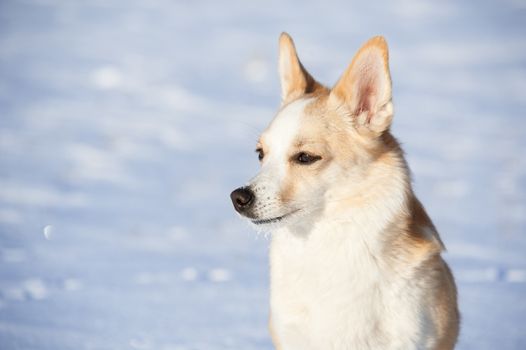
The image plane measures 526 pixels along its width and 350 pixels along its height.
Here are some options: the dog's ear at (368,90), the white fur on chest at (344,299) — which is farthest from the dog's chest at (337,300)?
the dog's ear at (368,90)

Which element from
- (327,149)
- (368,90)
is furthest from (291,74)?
(327,149)

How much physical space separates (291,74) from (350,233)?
1.10m

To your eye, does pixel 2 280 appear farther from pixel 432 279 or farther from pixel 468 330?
pixel 432 279

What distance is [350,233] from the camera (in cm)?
394

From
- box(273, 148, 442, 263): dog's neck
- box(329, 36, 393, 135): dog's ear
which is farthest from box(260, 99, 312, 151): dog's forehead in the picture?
box(273, 148, 442, 263): dog's neck

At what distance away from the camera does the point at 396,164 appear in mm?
4023

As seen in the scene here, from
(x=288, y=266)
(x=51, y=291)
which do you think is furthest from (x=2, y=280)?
(x=288, y=266)

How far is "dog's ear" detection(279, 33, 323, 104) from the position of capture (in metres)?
4.54

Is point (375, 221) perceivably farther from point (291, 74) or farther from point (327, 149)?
A: point (291, 74)

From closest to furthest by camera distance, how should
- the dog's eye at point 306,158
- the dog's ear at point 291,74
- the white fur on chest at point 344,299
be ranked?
the white fur on chest at point 344,299 < the dog's eye at point 306,158 < the dog's ear at point 291,74

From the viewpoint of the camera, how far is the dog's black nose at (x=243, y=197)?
3861mm

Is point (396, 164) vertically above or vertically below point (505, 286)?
above

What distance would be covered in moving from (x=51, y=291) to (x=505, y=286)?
3.79m

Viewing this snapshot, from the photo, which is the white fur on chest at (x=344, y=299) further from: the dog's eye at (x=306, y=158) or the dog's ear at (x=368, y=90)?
the dog's ear at (x=368, y=90)
